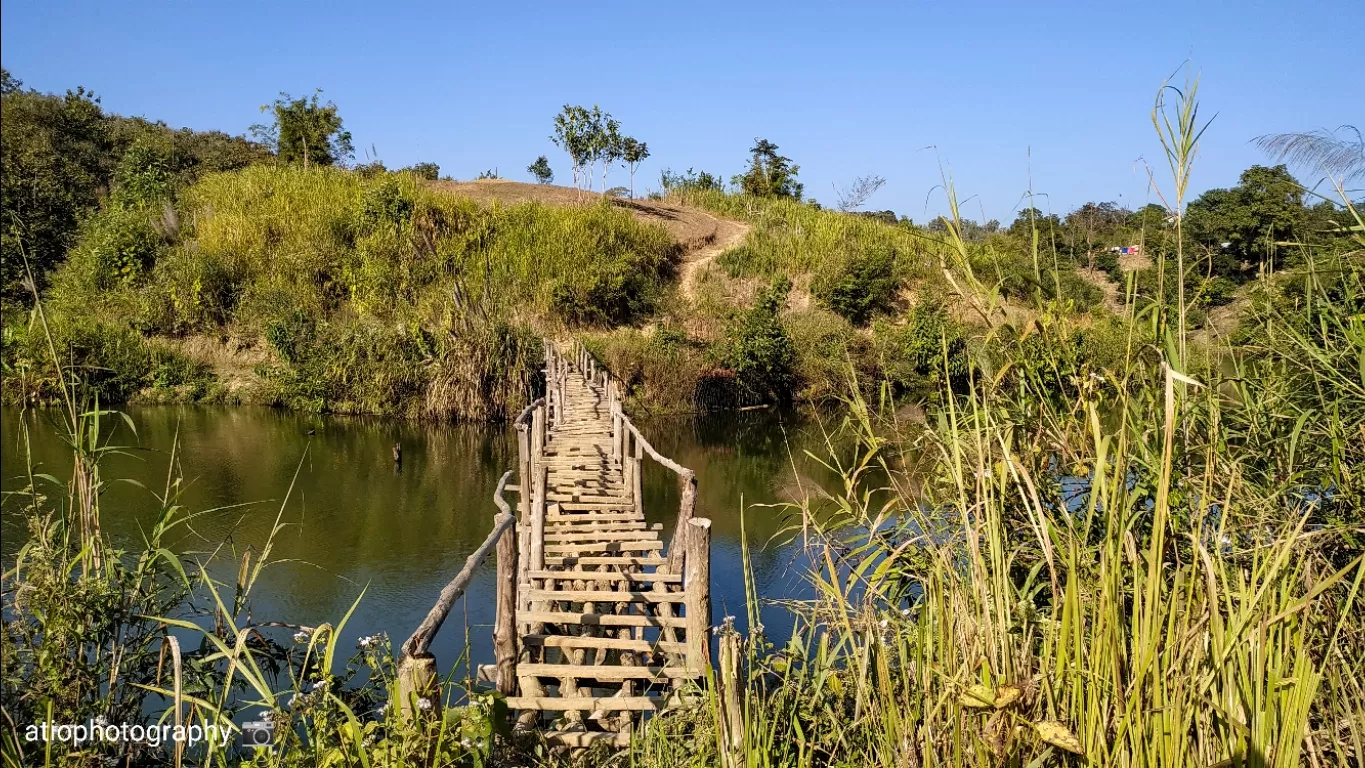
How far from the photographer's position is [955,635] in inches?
68.4

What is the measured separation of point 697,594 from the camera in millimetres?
3932

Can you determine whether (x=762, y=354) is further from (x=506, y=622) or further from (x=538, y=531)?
(x=506, y=622)

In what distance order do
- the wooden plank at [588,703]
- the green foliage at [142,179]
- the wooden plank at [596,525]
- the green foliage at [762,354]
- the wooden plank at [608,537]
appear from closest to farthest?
1. the wooden plank at [588,703]
2. the wooden plank at [608,537]
3. the wooden plank at [596,525]
4. the green foliage at [762,354]
5. the green foliage at [142,179]

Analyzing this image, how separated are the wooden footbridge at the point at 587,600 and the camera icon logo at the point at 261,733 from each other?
0.31 meters

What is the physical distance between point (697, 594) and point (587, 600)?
1.21 m

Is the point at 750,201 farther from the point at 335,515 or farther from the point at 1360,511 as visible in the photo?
the point at 1360,511

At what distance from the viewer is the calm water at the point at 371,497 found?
751cm

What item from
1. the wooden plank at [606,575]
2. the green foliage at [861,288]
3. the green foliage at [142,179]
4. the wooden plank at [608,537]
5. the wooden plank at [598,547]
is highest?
the green foliage at [142,179]

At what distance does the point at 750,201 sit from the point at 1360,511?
2707 cm

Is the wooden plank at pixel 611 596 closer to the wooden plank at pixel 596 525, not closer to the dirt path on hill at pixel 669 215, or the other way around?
the wooden plank at pixel 596 525

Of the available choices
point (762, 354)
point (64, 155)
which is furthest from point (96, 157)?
point (762, 354)

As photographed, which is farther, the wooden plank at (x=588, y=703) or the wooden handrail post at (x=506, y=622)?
the wooden handrail post at (x=506, y=622)

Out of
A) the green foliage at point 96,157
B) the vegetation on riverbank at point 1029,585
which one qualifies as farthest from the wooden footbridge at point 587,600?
the green foliage at point 96,157

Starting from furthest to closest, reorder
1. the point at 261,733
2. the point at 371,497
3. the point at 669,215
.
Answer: the point at 669,215 → the point at 371,497 → the point at 261,733
